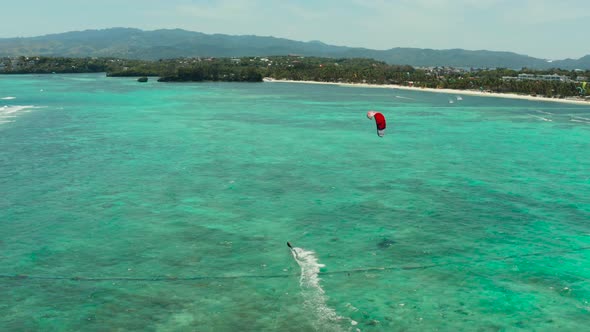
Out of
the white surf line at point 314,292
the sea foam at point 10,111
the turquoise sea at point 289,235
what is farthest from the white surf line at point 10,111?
the white surf line at point 314,292

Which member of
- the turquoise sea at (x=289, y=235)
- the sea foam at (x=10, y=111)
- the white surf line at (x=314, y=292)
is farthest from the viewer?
the sea foam at (x=10, y=111)

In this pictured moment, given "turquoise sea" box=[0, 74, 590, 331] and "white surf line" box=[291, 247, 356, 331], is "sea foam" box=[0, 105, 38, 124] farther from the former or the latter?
"white surf line" box=[291, 247, 356, 331]

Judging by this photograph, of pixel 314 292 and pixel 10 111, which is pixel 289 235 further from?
pixel 10 111

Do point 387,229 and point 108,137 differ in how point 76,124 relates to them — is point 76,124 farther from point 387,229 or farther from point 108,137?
point 387,229

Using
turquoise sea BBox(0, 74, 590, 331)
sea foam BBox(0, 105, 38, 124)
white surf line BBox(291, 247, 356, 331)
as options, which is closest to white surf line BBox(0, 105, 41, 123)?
sea foam BBox(0, 105, 38, 124)

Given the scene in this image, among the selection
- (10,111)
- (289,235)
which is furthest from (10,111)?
(289,235)

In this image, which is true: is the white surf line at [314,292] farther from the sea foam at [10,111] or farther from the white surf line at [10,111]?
the sea foam at [10,111]
